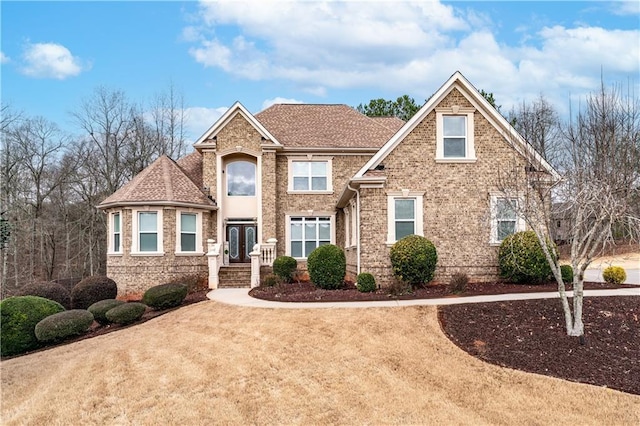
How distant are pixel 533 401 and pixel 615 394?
1446 mm

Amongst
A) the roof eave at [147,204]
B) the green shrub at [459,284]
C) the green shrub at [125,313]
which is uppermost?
the roof eave at [147,204]

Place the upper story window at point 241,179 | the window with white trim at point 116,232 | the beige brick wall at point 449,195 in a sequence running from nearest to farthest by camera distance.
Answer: the beige brick wall at point 449,195, the window with white trim at point 116,232, the upper story window at point 241,179

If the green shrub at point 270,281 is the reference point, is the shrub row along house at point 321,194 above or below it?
above

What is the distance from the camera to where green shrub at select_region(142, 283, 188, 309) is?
1633 cm

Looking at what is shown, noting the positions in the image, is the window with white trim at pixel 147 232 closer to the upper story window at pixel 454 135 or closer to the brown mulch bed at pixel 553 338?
the brown mulch bed at pixel 553 338

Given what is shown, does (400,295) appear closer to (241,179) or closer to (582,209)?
(582,209)

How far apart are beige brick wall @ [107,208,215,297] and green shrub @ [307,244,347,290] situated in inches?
238

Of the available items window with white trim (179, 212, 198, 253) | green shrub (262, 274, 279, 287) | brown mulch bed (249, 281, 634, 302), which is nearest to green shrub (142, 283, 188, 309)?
brown mulch bed (249, 281, 634, 302)

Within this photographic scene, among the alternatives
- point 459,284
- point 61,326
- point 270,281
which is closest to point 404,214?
point 459,284

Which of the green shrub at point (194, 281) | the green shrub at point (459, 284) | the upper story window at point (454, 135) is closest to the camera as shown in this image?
the green shrub at point (459, 284)

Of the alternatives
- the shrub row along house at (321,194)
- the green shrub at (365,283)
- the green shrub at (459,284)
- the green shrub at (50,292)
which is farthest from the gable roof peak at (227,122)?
the green shrub at (459,284)

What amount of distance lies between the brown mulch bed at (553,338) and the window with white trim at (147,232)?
11978 mm

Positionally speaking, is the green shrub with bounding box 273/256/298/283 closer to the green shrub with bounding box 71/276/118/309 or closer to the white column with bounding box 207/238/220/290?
the white column with bounding box 207/238/220/290

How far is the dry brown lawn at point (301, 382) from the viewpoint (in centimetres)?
810
